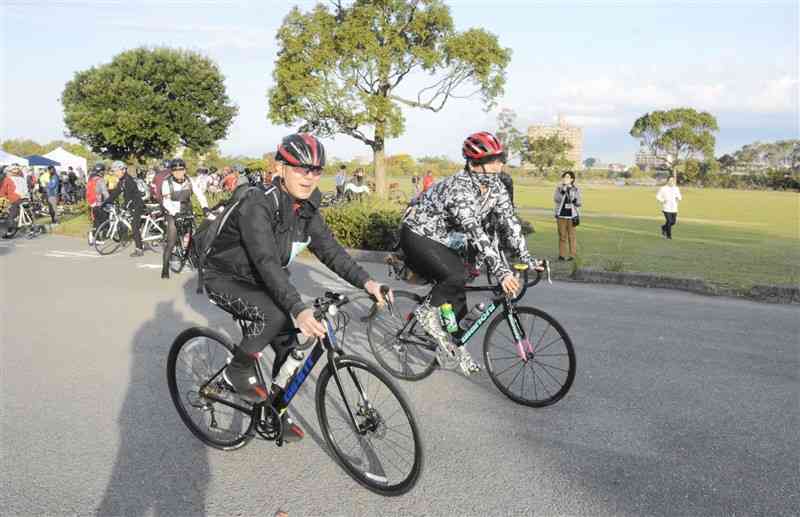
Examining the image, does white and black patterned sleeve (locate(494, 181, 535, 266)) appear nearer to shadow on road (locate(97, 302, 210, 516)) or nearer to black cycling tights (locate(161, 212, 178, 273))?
shadow on road (locate(97, 302, 210, 516))

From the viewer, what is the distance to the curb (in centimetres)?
852

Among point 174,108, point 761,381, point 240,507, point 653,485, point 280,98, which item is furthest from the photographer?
point 174,108

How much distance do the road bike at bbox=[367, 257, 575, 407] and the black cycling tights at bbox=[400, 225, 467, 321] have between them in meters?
0.12

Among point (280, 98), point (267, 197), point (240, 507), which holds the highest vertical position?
point (280, 98)

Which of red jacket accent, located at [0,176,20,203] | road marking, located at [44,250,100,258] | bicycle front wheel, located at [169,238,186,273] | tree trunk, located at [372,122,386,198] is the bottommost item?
road marking, located at [44,250,100,258]

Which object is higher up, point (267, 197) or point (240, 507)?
point (267, 197)

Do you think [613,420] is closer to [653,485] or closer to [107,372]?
[653,485]

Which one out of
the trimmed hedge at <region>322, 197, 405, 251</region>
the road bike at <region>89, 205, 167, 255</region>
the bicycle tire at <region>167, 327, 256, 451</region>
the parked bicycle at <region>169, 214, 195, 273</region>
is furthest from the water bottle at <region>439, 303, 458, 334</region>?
the road bike at <region>89, 205, 167, 255</region>

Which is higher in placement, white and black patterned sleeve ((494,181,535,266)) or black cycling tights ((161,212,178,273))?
white and black patterned sleeve ((494,181,535,266))

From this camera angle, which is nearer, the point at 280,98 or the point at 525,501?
the point at 525,501

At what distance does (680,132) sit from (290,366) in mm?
119801

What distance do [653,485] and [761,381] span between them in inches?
92.9

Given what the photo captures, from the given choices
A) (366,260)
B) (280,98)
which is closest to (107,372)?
(366,260)

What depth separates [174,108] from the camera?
45.4 metres
